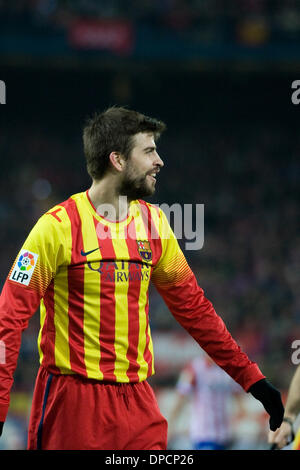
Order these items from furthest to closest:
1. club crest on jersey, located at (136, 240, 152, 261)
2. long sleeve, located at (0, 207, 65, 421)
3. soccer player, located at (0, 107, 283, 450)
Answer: club crest on jersey, located at (136, 240, 152, 261)
soccer player, located at (0, 107, 283, 450)
long sleeve, located at (0, 207, 65, 421)

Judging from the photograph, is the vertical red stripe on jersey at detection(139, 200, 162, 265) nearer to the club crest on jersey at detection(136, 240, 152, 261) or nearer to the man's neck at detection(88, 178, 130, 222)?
the club crest on jersey at detection(136, 240, 152, 261)

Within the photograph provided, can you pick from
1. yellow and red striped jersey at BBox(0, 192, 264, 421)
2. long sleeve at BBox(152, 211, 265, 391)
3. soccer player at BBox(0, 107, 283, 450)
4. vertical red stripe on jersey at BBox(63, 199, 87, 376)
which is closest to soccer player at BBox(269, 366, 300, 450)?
long sleeve at BBox(152, 211, 265, 391)

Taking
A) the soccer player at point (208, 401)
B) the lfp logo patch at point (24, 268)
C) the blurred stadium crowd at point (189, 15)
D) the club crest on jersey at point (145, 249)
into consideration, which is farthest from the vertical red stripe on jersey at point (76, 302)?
the blurred stadium crowd at point (189, 15)

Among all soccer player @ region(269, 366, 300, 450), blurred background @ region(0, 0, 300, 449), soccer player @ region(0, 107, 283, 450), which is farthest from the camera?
blurred background @ region(0, 0, 300, 449)

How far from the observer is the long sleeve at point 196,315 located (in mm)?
3440

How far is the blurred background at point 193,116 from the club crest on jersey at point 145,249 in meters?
7.81

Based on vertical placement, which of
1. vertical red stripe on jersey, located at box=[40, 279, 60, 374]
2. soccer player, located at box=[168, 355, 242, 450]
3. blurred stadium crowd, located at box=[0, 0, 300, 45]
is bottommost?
soccer player, located at box=[168, 355, 242, 450]

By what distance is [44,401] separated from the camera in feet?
10.3

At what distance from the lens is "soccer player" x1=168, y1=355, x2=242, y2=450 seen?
22.7 ft

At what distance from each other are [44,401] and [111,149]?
1159 millimetres

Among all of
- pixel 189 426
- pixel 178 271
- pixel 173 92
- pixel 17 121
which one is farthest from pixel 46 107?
pixel 178 271
